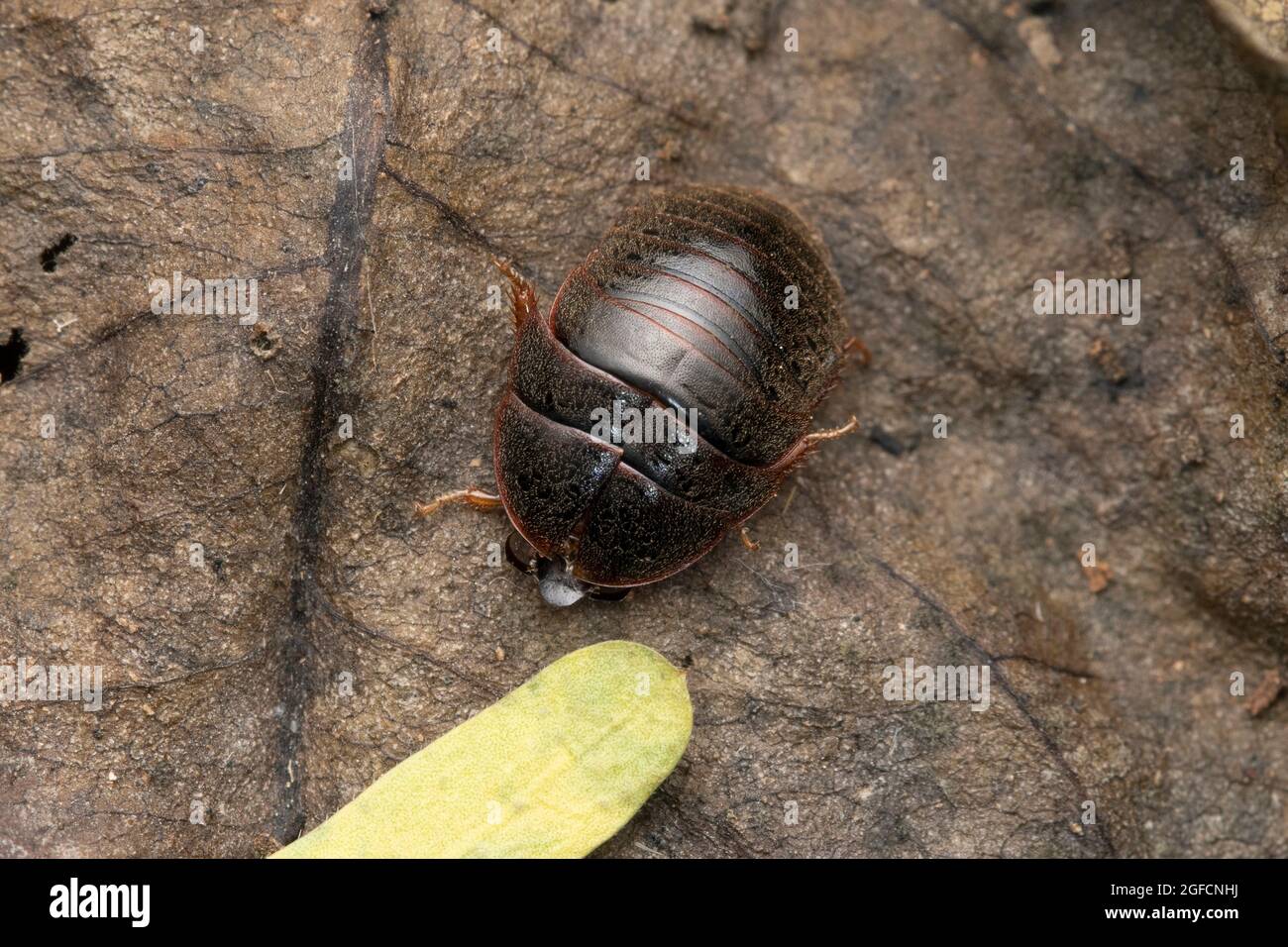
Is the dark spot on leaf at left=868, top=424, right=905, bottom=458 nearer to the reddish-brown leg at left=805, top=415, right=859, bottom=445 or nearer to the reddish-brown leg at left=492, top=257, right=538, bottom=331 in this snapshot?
the reddish-brown leg at left=805, top=415, right=859, bottom=445

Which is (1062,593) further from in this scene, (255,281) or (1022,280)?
(255,281)

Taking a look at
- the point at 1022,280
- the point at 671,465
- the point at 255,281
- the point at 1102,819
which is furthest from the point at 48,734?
the point at 1022,280

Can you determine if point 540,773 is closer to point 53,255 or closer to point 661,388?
point 661,388

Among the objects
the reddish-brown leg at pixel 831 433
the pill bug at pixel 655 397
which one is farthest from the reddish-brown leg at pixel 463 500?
the reddish-brown leg at pixel 831 433

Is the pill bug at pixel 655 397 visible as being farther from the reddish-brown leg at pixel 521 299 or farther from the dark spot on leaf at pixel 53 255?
the dark spot on leaf at pixel 53 255

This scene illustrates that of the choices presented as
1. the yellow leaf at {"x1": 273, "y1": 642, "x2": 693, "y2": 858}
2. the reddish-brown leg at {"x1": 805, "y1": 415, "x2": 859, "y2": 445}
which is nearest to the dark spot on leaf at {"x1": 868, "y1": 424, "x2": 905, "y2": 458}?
the reddish-brown leg at {"x1": 805, "y1": 415, "x2": 859, "y2": 445}

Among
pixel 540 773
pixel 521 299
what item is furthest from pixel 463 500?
pixel 540 773
